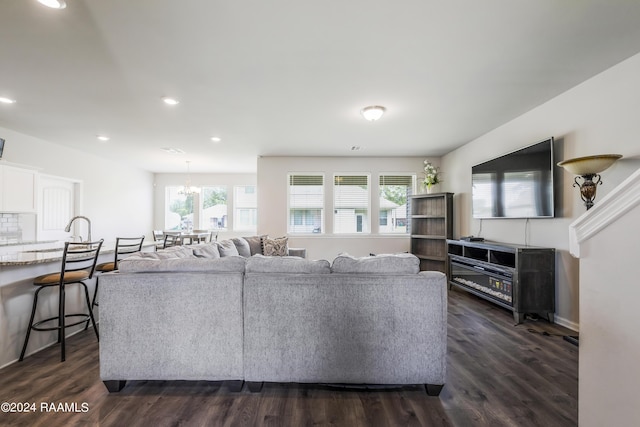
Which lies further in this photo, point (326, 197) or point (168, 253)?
point (326, 197)

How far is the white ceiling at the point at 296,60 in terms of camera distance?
188 cm

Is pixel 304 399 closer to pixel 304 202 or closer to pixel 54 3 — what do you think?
pixel 54 3

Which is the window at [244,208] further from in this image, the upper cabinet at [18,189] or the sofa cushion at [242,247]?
the upper cabinet at [18,189]

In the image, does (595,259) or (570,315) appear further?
(570,315)

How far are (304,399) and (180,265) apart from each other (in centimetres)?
122

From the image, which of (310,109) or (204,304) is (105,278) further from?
(310,109)

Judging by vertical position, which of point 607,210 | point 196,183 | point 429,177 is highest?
point 196,183

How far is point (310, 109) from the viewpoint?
11.5ft

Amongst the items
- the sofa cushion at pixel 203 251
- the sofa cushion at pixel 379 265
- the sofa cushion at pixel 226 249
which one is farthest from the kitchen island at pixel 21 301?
the sofa cushion at pixel 379 265

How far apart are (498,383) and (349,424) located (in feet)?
3.91

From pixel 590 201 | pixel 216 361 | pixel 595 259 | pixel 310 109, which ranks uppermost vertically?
pixel 310 109

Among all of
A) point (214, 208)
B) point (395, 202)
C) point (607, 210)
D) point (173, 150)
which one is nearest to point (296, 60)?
point (607, 210)

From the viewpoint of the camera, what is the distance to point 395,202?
245 inches

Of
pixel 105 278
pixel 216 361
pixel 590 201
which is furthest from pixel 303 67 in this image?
pixel 590 201
